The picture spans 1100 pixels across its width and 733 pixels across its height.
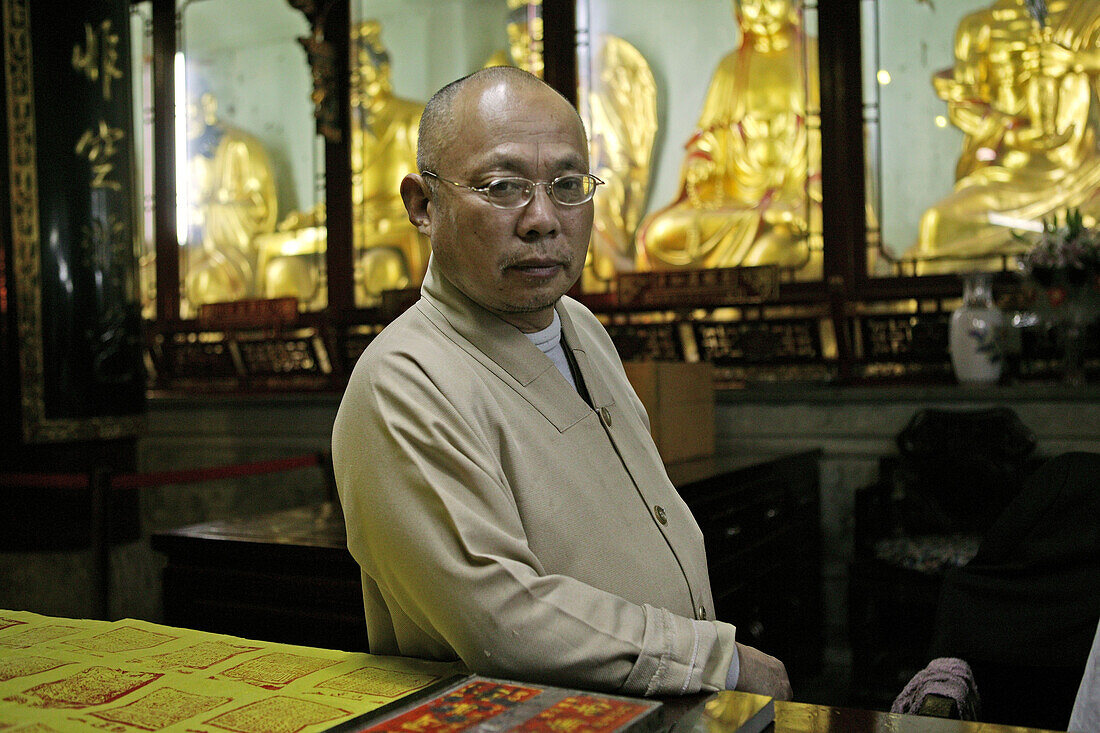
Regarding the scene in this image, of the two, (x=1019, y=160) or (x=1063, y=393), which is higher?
(x=1019, y=160)

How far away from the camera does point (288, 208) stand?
231 inches

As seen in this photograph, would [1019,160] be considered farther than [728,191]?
No

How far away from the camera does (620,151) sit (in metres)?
4.92

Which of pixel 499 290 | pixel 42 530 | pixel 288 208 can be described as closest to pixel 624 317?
pixel 288 208

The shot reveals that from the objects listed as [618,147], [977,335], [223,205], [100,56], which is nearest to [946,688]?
[977,335]

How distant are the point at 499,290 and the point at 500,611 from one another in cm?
38

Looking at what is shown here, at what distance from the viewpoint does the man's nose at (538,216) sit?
3.83 ft

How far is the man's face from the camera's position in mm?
1158

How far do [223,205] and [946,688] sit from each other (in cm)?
530

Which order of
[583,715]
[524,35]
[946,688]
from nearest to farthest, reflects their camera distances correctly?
1. [583,715]
2. [946,688]
3. [524,35]

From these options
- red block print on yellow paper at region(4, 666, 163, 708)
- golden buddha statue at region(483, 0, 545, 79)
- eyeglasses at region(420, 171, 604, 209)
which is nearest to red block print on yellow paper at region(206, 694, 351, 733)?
red block print on yellow paper at region(4, 666, 163, 708)

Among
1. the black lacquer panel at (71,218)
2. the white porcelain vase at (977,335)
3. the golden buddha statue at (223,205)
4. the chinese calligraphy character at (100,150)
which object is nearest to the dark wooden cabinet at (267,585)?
the black lacquer panel at (71,218)

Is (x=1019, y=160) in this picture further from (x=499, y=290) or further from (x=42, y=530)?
(x=42, y=530)

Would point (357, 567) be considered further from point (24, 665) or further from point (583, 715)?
point (583, 715)
